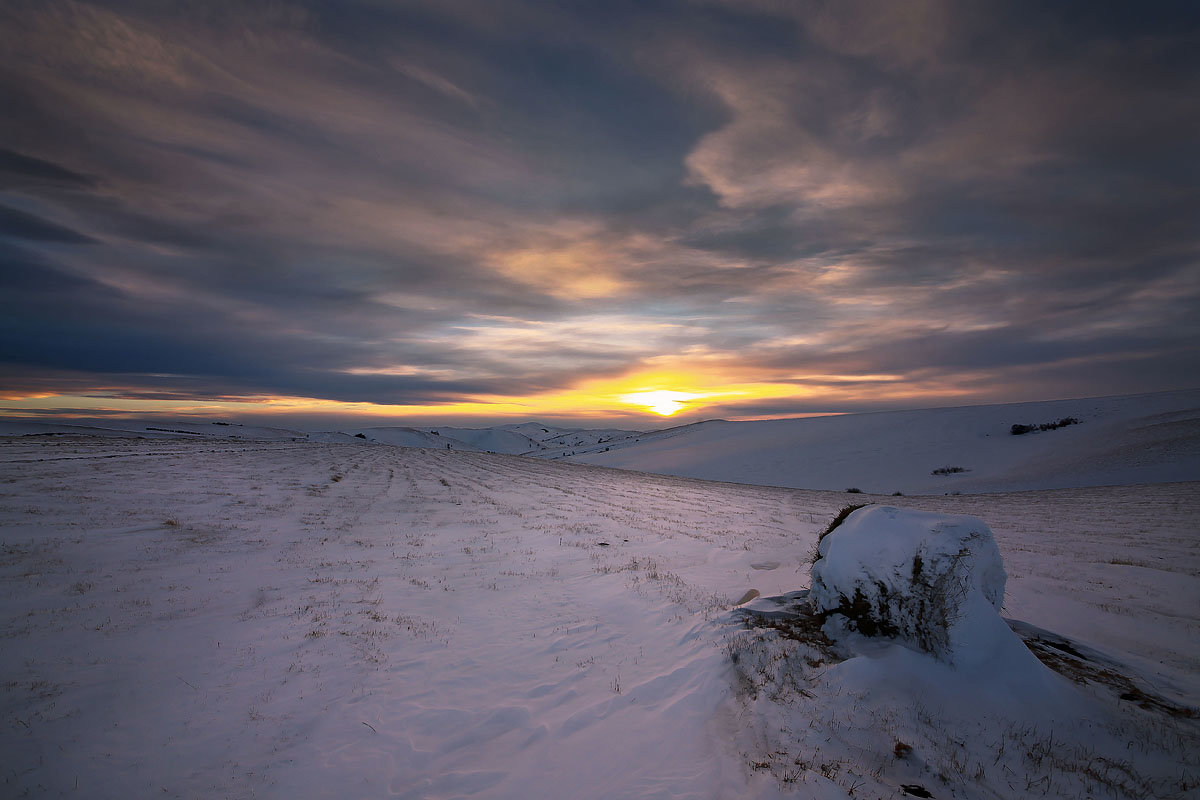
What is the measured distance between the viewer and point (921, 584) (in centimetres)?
595

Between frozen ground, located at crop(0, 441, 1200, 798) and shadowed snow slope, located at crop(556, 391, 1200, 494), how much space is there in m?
21.0

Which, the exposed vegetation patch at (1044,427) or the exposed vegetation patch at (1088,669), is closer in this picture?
the exposed vegetation patch at (1088,669)

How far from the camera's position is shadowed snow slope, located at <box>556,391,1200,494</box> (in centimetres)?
2830

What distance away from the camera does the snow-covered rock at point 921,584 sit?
5.65 meters

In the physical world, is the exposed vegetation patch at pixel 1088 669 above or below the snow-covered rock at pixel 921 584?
below

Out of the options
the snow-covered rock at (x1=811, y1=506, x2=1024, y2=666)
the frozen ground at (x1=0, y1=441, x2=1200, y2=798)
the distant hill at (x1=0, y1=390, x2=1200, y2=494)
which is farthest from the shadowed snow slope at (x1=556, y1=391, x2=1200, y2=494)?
the snow-covered rock at (x1=811, y1=506, x2=1024, y2=666)

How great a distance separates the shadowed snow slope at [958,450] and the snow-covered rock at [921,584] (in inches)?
1125

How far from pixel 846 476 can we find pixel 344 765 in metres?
38.3

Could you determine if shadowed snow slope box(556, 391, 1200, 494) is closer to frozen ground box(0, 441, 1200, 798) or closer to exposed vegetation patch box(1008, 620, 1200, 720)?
frozen ground box(0, 441, 1200, 798)

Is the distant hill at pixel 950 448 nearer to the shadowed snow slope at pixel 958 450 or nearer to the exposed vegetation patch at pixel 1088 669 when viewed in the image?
the shadowed snow slope at pixel 958 450

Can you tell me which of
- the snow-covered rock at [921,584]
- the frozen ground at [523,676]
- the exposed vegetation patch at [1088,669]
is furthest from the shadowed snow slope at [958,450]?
the snow-covered rock at [921,584]

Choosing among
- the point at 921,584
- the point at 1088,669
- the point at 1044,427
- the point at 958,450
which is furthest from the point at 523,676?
the point at 1044,427

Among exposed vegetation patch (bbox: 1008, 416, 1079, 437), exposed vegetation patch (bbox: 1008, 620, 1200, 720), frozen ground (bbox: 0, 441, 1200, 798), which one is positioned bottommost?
frozen ground (bbox: 0, 441, 1200, 798)

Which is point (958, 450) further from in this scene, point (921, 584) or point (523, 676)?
point (523, 676)
